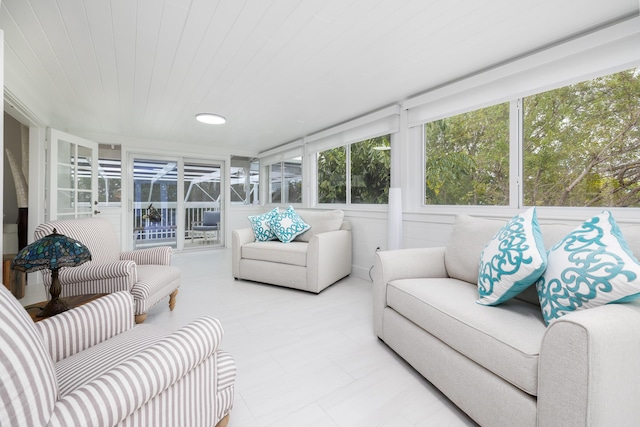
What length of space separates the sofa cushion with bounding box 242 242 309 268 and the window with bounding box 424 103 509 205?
1.51 metres

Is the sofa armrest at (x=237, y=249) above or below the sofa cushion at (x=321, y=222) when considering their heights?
below

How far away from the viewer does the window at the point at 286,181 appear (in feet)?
17.1

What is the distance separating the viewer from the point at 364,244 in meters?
3.54

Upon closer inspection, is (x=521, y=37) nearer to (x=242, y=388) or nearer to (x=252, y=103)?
(x=252, y=103)

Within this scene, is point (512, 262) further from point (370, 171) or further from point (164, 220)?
point (164, 220)

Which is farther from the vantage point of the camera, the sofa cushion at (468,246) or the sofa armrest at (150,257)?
the sofa armrest at (150,257)

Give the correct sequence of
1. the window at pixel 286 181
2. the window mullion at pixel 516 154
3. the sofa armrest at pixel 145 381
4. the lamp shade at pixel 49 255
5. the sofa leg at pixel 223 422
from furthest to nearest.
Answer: the window at pixel 286 181 → the window mullion at pixel 516 154 → the lamp shade at pixel 49 255 → the sofa leg at pixel 223 422 → the sofa armrest at pixel 145 381

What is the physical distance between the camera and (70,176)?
12.4 feet

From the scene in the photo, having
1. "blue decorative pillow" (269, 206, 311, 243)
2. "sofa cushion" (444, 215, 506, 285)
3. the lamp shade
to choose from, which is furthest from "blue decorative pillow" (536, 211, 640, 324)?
"blue decorative pillow" (269, 206, 311, 243)

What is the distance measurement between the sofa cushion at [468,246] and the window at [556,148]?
726 millimetres

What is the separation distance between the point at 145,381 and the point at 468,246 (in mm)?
1816

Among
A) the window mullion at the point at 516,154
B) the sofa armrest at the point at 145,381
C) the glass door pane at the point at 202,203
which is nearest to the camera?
the sofa armrest at the point at 145,381

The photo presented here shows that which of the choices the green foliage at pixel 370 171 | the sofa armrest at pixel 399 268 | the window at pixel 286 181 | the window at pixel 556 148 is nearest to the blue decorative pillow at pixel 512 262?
the sofa armrest at pixel 399 268

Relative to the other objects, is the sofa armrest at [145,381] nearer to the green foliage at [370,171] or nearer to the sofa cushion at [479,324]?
the sofa cushion at [479,324]
